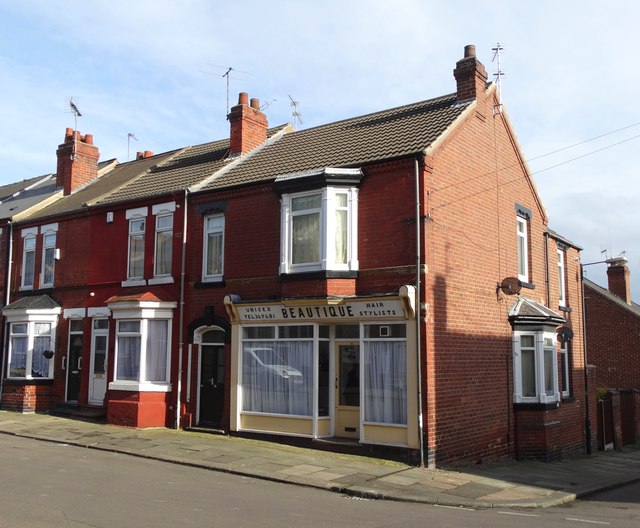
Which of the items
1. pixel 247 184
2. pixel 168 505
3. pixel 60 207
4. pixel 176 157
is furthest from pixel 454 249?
pixel 60 207

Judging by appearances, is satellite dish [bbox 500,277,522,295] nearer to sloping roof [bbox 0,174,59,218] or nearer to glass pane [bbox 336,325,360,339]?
glass pane [bbox 336,325,360,339]

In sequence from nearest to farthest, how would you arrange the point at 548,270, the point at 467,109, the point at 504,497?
1. the point at 504,497
2. the point at 467,109
3. the point at 548,270

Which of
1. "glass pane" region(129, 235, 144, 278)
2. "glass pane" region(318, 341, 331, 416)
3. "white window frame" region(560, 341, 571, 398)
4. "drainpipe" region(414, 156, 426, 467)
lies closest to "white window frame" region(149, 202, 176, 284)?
"glass pane" region(129, 235, 144, 278)

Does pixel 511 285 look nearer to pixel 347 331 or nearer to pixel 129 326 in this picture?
pixel 347 331

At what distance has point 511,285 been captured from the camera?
17.0m

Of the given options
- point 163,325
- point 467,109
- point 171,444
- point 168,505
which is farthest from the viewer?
point 163,325

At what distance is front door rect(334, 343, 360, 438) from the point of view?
1516cm

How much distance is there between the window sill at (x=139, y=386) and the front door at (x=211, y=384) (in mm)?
1071

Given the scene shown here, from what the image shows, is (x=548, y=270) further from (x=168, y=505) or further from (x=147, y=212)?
(x=168, y=505)

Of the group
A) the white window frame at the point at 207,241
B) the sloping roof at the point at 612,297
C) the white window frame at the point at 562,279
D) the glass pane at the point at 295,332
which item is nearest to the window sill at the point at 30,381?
the white window frame at the point at 207,241

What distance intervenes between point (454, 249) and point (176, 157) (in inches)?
477

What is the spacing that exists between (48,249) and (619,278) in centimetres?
2607

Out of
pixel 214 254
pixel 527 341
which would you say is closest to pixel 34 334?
pixel 214 254

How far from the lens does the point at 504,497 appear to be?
37.7 ft
